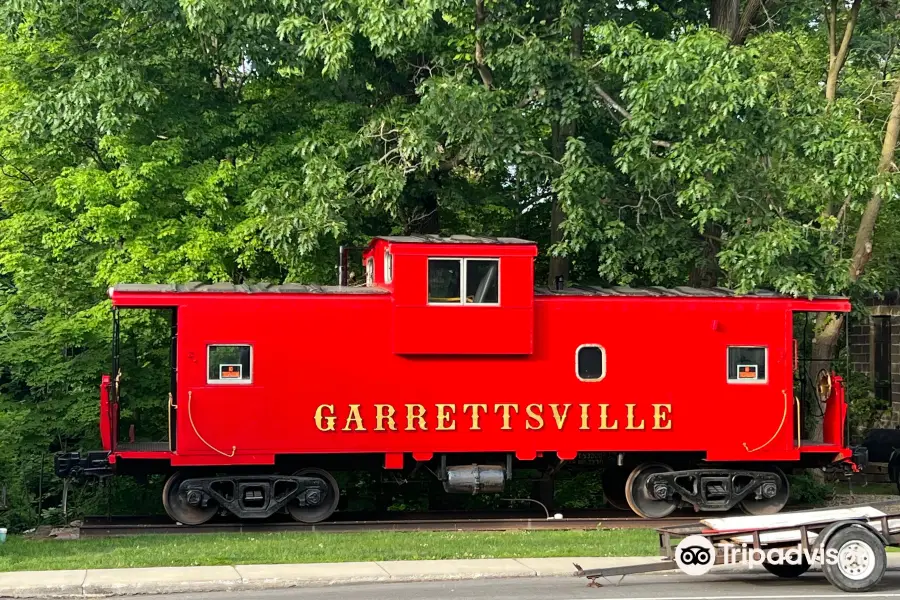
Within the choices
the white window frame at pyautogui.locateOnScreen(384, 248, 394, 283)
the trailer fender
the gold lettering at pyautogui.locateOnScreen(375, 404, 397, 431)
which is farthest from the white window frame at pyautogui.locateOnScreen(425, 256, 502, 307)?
the trailer fender

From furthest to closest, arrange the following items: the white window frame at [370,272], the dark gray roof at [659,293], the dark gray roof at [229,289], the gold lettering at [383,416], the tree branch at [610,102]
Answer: the tree branch at [610,102]
the white window frame at [370,272]
the dark gray roof at [659,293]
the gold lettering at [383,416]
the dark gray roof at [229,289]

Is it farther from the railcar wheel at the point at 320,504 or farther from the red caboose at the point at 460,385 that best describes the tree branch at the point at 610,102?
the railcar wheel at the point at 320,504

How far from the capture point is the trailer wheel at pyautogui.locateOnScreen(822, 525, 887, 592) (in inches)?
552

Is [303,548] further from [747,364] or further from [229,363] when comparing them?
[747,364]

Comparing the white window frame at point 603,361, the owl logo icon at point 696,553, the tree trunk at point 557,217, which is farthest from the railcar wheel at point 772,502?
the owl logo icon at point 696,553

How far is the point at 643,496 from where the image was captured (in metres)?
21.5

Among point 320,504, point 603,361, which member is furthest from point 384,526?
point 603,361

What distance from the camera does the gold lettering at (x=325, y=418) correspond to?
20.2 m

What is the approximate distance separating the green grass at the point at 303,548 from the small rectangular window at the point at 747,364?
11.0 ft

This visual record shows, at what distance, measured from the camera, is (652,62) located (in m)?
21.0

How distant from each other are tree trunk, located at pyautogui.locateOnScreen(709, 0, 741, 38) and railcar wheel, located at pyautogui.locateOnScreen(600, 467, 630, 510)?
958 cm

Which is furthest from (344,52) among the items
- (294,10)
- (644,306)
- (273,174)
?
(644,306)

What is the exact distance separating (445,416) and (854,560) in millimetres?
7973

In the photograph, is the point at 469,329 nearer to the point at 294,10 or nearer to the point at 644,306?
the point at 644,306
